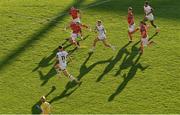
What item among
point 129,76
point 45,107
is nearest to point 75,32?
point 129,76

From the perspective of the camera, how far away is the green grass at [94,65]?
69.2ft

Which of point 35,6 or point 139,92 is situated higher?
point 35,6

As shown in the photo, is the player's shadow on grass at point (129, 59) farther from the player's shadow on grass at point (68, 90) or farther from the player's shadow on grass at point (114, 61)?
the player's shadow on grass at point (68, 90)

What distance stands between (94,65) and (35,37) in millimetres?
5443

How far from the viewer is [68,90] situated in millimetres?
22219

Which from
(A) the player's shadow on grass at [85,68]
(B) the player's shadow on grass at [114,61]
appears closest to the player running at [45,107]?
(A) the player's shadow on grass at [85,68]

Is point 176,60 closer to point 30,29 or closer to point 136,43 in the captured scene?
point 136,43

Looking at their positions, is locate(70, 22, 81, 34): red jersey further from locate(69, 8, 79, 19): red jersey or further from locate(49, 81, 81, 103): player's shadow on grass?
locate(49, 81, 81, 103): player's shadow on grass

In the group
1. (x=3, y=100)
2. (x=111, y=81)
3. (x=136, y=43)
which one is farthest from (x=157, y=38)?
(x=3, y=100)

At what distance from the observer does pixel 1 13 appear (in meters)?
32.2

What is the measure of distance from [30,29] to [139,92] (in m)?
10.4

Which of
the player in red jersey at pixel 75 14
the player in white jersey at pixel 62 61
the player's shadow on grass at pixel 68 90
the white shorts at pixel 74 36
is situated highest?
the player in red jersey at pixel 75 14

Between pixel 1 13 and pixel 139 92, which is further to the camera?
pixel 1 13

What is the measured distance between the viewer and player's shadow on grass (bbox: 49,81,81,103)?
2168cm
